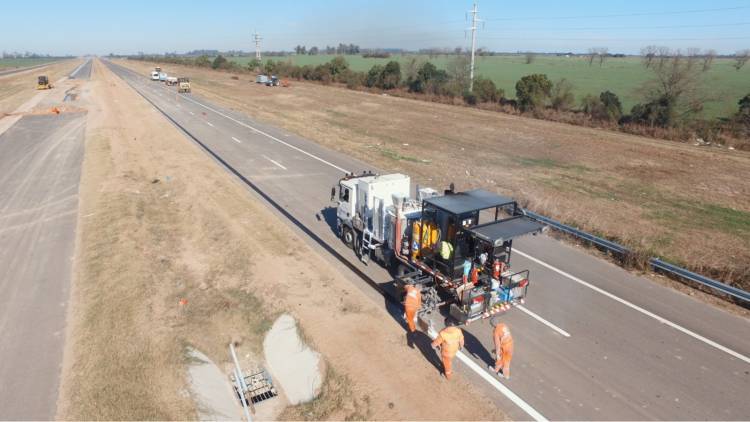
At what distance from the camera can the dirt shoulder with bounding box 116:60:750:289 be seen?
632 inches

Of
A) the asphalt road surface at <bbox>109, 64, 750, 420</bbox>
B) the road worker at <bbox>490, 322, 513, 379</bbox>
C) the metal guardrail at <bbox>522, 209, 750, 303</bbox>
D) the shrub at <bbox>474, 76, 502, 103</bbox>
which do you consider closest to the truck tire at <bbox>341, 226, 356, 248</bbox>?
the asphalt road surface at <bbox>109, 64, 750, 420</bbox>

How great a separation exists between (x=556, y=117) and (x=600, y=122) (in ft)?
13.7

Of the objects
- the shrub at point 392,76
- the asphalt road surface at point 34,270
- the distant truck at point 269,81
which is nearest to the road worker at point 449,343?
the asphalt road surface at point 34,270

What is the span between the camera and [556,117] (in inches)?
1657

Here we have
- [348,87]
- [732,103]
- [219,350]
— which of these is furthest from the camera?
[348,87]

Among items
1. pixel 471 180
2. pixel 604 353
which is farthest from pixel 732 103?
pixel 604 353

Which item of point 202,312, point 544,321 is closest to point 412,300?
point 544,321

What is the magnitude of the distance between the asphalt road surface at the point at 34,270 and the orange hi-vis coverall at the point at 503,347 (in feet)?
26.8

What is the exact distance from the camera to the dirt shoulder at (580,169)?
16.1m

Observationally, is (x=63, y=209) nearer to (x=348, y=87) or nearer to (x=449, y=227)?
(x=449, y=227)

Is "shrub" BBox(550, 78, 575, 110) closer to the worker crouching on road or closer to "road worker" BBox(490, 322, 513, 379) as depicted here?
the worker crouching on road

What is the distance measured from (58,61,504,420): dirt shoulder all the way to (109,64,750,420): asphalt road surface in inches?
36.3

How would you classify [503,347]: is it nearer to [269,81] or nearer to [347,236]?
[347,236]

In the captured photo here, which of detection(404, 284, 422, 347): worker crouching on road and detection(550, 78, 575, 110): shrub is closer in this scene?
detection(404, 284, 422, 347): worker crouching on road
